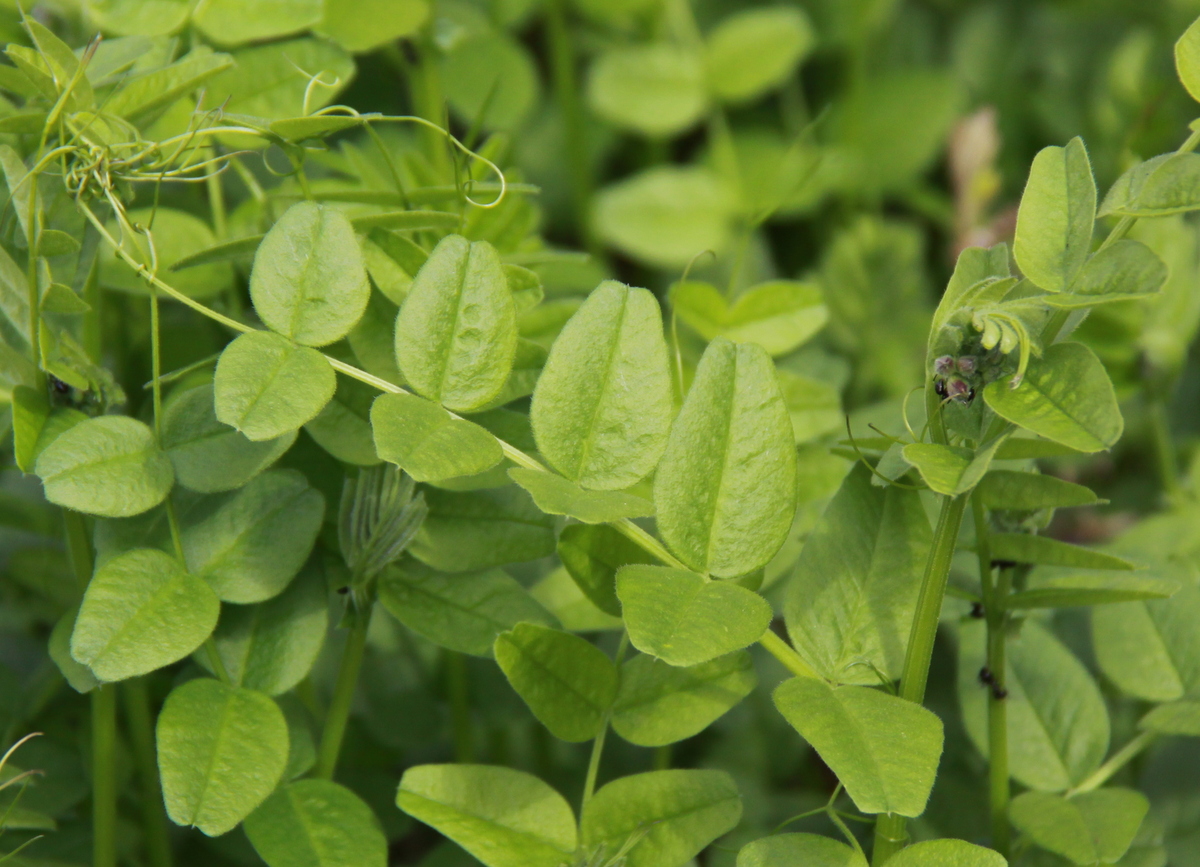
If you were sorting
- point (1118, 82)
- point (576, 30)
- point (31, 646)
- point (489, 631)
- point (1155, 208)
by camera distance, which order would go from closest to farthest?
point (1155, 208) → point (489, 631) → point (31, 646) → point (1118, 82) → point (576, 30)

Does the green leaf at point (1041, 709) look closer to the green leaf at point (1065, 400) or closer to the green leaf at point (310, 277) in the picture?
the green leaf at point (1065, 400)

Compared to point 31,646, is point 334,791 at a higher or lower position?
higher

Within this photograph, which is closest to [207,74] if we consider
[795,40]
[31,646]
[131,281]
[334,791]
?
[131,281]

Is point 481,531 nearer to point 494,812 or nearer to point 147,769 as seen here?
point 494,812

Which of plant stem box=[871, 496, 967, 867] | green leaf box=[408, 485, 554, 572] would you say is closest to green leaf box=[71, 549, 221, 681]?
green leaf box=[408, 485, 554, 572]

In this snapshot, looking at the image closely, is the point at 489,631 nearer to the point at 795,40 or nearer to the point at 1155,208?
the point at 1155,208

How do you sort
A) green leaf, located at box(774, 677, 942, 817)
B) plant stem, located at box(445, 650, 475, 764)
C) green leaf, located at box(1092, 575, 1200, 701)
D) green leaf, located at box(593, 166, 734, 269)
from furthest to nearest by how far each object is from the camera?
green leaf, located at box(593, 166, 734, 269), plant stem, located at box(445, 650, 475, 764), green leaf, located at box(1092, 575, 1200, 701), green leaf, located at box(774, 677, 942, 817)

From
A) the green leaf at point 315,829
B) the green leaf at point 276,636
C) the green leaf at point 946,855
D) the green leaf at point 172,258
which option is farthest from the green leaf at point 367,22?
the green leaf at point 946,855

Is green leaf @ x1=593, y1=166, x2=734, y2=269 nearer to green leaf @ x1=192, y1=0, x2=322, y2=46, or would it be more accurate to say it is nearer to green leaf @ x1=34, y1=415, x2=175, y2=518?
green leaf @ x1=192, y1=0, x2=322, y2=46
